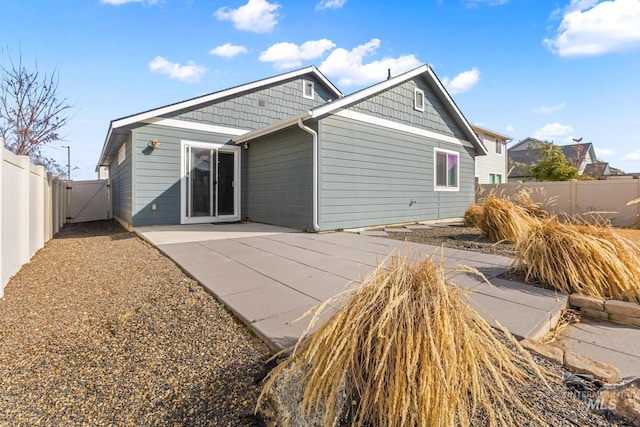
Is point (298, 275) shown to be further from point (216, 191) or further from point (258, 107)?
point (258, 107)

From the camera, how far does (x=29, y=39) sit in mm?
9266

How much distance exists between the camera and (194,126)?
780 centimetres

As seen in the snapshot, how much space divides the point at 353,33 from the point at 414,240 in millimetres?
6024

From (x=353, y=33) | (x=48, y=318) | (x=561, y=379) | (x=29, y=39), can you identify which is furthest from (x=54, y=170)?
(x=561, y=379)

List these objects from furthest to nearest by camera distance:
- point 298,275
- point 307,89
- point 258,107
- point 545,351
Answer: point 307,89, point 258,107, point 298,275, point 545,351

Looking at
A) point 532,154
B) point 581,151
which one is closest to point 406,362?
point 532,154

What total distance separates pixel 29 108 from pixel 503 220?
1434cm

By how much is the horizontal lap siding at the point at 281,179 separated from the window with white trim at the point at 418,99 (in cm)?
391

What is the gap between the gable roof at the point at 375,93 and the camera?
6.22m

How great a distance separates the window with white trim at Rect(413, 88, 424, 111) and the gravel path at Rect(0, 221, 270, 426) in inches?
308

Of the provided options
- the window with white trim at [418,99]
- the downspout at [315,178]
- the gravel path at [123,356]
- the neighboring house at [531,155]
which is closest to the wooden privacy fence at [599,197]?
the window with white trim at [418,99]

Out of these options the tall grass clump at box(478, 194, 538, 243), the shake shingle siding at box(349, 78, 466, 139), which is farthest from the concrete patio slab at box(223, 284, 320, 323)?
the shake shingle siding at box(349, 78, 466, 139)

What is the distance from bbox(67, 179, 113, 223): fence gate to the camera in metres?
11.7

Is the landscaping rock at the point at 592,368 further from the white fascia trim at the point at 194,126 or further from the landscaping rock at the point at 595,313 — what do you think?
the white fascia trim at the point at 194,126
